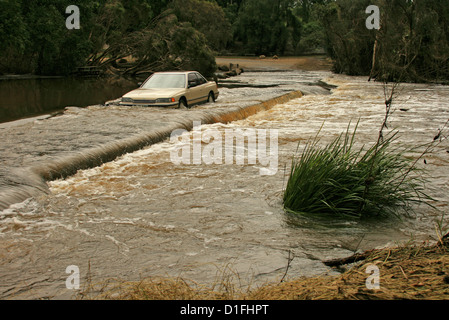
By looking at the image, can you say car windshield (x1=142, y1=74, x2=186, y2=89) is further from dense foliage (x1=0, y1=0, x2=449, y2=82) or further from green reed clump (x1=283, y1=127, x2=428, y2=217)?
dense foliage (x1=0, y1=0, x2=449, y2=82)

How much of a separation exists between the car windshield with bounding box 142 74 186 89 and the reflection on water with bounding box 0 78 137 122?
4469mm

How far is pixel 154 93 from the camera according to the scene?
15820 mm

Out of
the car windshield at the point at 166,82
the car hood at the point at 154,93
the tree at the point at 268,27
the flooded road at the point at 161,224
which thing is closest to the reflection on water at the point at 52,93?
the car hood at the point at 154,93

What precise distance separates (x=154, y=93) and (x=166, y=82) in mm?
1096

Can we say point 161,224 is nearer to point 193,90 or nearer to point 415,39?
point 193,90

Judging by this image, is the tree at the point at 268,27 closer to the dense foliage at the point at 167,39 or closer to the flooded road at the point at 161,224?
the dense foliage at the point at 167,39

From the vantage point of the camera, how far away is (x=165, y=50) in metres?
33.2

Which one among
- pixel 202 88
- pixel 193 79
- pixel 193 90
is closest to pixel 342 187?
pixel 193 90

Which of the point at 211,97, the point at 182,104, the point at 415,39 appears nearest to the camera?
the point at 182,104

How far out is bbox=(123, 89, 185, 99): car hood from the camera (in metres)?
15.6

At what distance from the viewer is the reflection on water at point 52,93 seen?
18.9m

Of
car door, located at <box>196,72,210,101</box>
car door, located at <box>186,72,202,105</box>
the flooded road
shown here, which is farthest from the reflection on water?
the flooded road

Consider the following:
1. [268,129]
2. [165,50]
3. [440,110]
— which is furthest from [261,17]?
[268,129]
